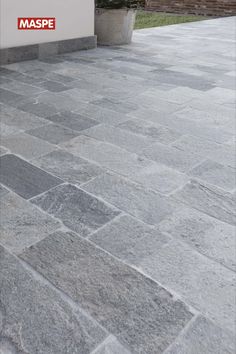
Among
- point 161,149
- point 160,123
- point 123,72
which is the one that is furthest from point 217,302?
point 123,72

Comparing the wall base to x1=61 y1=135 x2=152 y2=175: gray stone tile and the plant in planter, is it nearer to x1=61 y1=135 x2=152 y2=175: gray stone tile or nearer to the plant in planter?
the plant in planter

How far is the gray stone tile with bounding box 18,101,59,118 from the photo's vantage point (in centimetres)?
357

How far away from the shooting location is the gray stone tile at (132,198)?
2160mm

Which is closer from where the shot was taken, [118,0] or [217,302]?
[217,302]

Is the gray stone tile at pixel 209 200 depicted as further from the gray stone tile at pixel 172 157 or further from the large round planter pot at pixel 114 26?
the large round planter pot at pixel 114 26

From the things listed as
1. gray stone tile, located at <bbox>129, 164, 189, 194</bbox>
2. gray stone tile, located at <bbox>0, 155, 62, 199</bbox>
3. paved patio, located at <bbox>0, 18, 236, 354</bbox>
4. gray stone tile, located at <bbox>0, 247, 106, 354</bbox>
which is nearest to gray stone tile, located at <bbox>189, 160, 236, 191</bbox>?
paved patio, located at <bbox>0, 18, 236, 354</bbox>

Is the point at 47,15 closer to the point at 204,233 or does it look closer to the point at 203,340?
the point at 204,233

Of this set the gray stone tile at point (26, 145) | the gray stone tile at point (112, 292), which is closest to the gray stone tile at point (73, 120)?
the gray stone tile at point (26, 145)

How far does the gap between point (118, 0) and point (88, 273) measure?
5.71m

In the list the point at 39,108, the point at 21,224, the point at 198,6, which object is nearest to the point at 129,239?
the point at 21,224

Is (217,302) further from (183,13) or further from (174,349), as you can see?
(183,13)

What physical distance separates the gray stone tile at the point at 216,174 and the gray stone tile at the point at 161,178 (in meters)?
0.12

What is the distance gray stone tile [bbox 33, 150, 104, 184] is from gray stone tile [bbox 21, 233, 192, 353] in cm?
63

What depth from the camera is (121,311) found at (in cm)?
153
